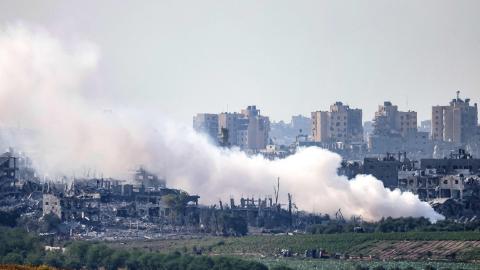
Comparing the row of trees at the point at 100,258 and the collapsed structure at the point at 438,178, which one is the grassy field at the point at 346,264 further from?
the collapsed structure at the point at 438,178

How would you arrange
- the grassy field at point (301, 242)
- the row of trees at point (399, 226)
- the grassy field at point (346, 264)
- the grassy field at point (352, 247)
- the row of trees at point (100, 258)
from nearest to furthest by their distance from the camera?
the row of trees at point (100, 258), the grassy field at point (346, 264), the grassy field at point (352, 247), the grassy field at point (301, 242), the row of trees at point (399, 226)

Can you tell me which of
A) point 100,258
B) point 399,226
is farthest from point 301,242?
point 100,258

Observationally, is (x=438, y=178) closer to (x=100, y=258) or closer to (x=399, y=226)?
(x=399, y=226)

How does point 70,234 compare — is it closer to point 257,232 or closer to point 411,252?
point 257,232

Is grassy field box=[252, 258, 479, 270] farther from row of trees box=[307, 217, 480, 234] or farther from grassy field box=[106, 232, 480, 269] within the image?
row of trees box=[307, 217, 480, 234]

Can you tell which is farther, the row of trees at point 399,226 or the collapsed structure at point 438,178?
the collapsed structure at point 438,178

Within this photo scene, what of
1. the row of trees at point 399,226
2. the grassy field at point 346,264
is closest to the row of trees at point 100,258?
the grassy field at point 346,264

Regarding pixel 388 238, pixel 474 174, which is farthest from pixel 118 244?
pixel 474 174

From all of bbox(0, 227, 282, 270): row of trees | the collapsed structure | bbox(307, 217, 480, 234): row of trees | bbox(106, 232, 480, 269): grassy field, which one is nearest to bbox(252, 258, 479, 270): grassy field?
bbox(106, 232, 480, 269): grassy field
